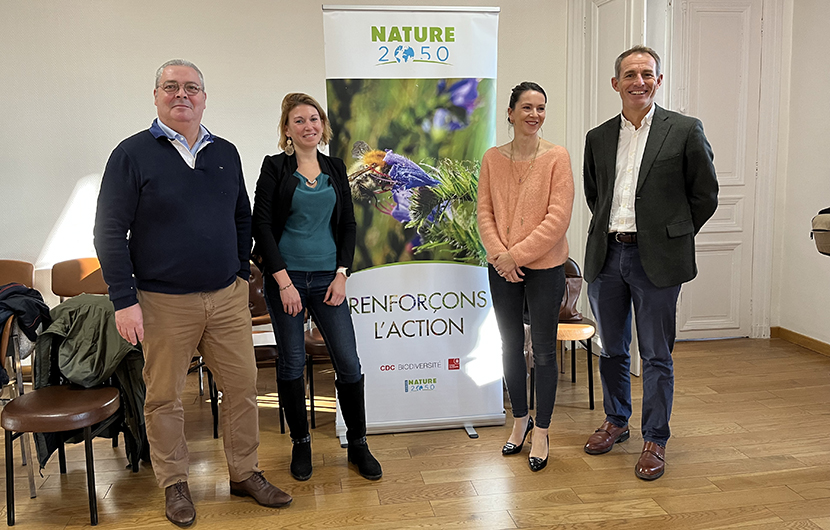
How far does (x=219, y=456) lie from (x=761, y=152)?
4537 mm

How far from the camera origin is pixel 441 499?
2.88m

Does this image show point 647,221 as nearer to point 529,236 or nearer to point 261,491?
point 529,236

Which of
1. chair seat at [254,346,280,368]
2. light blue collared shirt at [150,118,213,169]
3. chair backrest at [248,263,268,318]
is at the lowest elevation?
chair seat at [254,346,280,368]

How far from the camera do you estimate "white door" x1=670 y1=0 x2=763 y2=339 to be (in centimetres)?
513

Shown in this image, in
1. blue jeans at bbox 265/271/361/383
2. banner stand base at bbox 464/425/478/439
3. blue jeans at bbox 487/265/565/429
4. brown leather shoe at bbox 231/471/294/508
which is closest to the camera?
brown leather shoe at bbox 231/471/294/508

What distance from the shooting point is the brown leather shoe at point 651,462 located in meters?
3.01

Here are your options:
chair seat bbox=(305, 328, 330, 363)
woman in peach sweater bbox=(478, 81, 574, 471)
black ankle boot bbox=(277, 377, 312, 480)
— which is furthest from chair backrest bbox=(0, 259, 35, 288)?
woman in peach sweater bbox=(478, 81, 574, 471)

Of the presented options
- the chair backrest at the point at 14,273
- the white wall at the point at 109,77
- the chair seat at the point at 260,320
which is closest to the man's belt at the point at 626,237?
the chair seat at the point at 260,320

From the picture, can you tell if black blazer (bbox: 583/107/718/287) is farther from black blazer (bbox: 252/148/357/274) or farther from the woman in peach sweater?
black blazer (bbox: 252/148/357/274)

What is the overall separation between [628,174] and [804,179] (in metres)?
2.84

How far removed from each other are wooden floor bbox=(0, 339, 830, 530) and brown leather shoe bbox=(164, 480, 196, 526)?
50mm

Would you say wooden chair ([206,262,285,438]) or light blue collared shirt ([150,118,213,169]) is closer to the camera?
light blue collared shirt ([150,118,213,169])

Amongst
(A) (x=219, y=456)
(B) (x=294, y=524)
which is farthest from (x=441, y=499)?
(A) (x=219, y=456)

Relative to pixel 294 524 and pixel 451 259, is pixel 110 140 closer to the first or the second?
pixel 451 259
